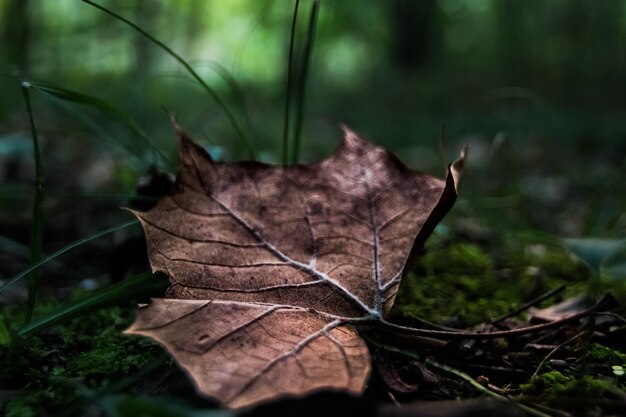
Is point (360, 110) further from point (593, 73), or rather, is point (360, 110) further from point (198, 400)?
point (198, 400)

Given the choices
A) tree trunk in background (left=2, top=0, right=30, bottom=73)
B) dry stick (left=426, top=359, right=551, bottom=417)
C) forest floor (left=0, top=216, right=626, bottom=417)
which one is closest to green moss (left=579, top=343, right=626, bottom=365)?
forest floor (left=0, top=216, right=626, bottom=417)

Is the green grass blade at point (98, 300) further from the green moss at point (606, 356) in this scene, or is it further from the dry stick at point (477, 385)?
the green moss at point (606, 356)

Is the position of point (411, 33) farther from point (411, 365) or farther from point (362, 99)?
point (411, 365)

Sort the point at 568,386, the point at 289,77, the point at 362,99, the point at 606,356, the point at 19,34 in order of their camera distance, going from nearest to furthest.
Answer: the point at 568,386 < the point at 606,356 < the point at 289,77 < the point at 19,34 < the point at 362,99

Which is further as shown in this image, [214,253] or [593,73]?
[593,73]

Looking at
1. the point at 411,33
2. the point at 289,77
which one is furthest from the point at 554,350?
the point at 411,33

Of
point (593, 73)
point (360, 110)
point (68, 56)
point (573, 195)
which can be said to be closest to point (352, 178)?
point (573, 195)
